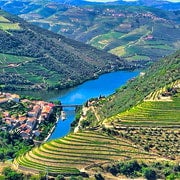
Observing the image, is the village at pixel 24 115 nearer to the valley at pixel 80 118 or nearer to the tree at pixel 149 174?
the valley at pixel 80 118

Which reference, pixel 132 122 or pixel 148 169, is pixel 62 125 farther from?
pixel 148 169

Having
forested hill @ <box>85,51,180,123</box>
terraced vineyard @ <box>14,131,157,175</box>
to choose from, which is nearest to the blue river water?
forested hill @ <box>85,51,180,123</box>

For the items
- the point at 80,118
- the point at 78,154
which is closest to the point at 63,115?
the point at 80,118

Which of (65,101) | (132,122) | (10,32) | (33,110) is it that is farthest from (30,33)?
(132,122)

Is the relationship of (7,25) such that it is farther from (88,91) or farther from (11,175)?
(11,175)

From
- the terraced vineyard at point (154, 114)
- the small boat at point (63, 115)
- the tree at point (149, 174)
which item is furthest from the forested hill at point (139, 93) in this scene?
the tree at point (149, 174)

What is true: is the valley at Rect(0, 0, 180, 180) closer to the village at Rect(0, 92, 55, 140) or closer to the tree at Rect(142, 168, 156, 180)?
the tree at Rect(142, 168, 156, 180)
